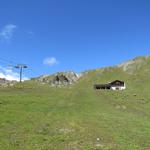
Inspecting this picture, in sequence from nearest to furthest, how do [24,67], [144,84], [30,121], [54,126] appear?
[54,126]
[30,121]
[24,67]
[144,84]

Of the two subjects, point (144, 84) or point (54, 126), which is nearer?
point (54, 126)


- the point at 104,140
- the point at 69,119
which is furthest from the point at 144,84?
the point at 104,140

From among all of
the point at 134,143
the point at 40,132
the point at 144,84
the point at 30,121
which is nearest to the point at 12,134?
the point at 40,132

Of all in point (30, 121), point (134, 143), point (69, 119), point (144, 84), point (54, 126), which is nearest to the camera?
point (134, 143)

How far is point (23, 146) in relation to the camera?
2805 cm

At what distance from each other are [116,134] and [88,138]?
3.86 m

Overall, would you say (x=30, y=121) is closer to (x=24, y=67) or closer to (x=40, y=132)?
(x=40, y=132)

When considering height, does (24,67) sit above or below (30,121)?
above

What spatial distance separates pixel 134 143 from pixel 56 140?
21.8ft

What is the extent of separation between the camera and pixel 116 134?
1355 inches

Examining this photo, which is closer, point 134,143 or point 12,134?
point 134,143

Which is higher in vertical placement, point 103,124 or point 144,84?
point 144,84

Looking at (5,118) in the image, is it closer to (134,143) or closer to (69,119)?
(69,119)

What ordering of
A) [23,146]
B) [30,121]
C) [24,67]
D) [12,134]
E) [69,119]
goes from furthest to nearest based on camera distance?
[24,67], [69,119], [30,121], [12,134], [23,146]
